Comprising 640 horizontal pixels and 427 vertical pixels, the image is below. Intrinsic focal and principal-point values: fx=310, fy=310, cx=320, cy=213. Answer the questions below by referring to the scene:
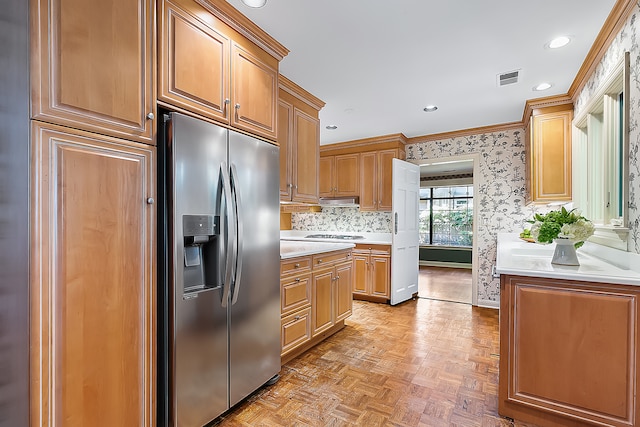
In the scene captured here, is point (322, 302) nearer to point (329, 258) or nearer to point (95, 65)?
point (329, 258)

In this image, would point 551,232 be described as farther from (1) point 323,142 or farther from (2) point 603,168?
(1) point 323,142

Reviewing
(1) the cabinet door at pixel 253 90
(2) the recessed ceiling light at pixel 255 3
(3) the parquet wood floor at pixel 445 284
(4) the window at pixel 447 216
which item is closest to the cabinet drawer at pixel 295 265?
(1) the cabinet door at pixel 253 90

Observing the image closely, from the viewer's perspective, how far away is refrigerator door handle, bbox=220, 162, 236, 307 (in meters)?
1.75

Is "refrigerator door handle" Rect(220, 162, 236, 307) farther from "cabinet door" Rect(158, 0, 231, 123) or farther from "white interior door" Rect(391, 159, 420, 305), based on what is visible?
"white interior door" Rect(391, 159, 420, 305)

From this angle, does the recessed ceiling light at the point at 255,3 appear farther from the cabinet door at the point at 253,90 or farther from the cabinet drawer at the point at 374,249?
the cabinet drawer at the point at 374,249

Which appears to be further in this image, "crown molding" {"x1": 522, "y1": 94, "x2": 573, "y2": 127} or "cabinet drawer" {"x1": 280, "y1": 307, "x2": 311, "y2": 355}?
"crown molding" {"x1": 522, "y1": 94, "x2": 573, "y2": 127}

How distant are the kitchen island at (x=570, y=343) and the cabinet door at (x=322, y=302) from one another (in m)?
1.47

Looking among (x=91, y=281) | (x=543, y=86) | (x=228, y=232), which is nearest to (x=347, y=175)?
(x=543, y=86)

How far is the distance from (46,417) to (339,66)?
272cm

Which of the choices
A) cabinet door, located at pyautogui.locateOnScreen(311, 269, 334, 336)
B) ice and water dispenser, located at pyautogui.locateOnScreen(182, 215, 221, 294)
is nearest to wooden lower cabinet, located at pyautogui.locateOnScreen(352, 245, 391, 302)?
cabinet door, located at pyautogui.locateOnScreen(311, 269, 334, 336)

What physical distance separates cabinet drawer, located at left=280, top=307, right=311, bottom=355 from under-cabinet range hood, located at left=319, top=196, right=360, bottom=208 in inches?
98.0

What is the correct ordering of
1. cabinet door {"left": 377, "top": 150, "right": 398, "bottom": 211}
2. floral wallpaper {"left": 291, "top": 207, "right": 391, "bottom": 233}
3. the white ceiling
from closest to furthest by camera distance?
the white ceiling, cabinet door {"left": 377, "top": 150, "right": 398, "bottom": 211}, floral wallpaper {"left": 291, "top": 207, "right": 391, "bottom": 233}

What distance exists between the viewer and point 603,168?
234 cm

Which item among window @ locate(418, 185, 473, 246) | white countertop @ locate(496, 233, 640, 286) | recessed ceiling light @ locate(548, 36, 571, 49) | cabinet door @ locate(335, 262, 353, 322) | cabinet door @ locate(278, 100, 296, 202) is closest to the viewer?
white countertop @ locate(496, 233, 640, 286)
